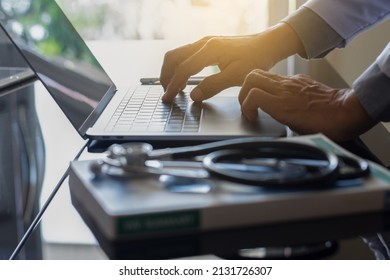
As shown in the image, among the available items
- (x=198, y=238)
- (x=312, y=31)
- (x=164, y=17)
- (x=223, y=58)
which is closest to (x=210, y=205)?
(x=198, y=238)

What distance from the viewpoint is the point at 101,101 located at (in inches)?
42.6

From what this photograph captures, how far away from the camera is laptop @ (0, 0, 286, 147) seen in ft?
2.89

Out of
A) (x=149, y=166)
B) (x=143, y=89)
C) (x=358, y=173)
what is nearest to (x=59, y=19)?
(x=143, y=89)

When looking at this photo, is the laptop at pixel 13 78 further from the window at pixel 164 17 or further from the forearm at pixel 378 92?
the forearm at pixel 378 92

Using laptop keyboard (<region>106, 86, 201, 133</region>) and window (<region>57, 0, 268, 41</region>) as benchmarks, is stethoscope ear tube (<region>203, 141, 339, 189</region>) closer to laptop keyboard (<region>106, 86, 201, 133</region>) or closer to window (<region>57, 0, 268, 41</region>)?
laptop keyboard (<region>106, 86, 201, 133</region>)

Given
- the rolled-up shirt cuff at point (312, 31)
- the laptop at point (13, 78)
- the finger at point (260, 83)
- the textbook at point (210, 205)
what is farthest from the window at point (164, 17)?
the textbook at point (210, 205)

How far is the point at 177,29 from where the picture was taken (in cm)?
190

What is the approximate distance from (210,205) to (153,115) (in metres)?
0.46

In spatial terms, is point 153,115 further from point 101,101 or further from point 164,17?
point 164,17

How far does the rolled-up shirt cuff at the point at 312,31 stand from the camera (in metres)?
1.19
